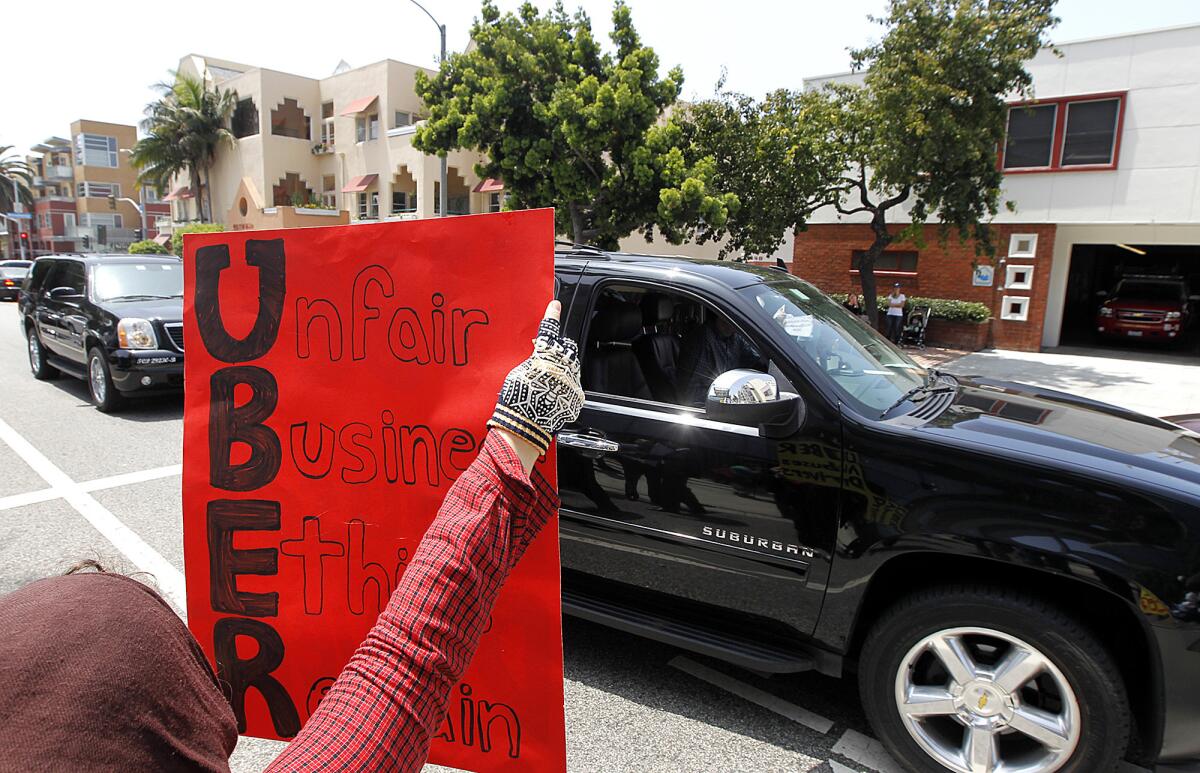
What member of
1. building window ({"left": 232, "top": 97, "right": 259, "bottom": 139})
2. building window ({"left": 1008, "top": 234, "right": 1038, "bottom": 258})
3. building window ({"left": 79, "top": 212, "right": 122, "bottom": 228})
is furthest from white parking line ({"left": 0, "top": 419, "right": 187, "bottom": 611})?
building window ({"left": 79, "top": 212, "right": 122, "bottom": 228})

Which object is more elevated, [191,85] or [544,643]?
[191,85]

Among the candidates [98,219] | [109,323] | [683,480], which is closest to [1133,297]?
[683,480]

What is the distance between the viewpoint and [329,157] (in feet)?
123

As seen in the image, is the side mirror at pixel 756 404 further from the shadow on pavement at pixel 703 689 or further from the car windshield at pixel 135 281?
the car windshield at pixel 135 281

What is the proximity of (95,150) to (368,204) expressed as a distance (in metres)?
45.4

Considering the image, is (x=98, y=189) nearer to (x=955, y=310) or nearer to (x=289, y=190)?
(x=289, y=190)

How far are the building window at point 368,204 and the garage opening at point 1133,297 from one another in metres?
28.1

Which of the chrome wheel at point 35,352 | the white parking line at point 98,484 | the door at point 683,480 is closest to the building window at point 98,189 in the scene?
the chrome wheel at point 35,352

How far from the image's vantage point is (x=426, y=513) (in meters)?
1.86

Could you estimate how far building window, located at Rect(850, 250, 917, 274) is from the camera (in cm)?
Answer: 1964

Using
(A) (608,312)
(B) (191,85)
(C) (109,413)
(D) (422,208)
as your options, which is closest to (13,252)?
(B) (191,85)

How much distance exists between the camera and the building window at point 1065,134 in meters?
16.6

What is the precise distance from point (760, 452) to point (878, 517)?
0.49 metres

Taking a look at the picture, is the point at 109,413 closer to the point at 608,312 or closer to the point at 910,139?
the point at 608,312
